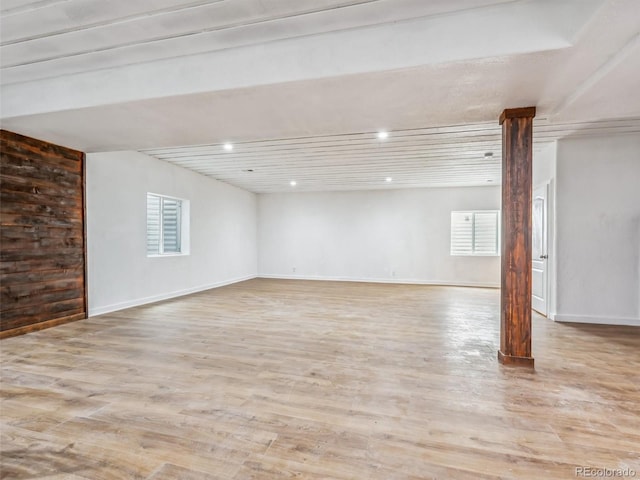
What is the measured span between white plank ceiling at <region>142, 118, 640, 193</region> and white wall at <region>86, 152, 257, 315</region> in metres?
0.42

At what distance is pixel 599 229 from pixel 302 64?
476cm

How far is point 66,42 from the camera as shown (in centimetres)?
239

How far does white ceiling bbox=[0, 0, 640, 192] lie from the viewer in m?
1.96

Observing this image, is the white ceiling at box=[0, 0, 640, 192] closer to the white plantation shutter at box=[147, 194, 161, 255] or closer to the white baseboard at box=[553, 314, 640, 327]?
the white plantation shutter at box=[147, 194, 161, 255]

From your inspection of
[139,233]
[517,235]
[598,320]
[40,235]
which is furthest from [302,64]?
[598,320]

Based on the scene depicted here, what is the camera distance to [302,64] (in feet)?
7.50

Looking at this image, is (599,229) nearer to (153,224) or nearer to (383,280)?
(383,280)

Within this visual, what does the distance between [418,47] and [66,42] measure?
8.73ft

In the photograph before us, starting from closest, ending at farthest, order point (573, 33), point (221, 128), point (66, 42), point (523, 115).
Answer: point (573, 33)
point (66, 42)
point (523, 115)
point (221, 128)

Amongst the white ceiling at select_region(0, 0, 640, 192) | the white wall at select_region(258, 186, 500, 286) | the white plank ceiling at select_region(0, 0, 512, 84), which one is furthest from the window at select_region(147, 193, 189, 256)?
the white plank ceiling at select_region(0, 0, 512, 84)

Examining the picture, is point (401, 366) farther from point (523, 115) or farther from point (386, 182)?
point (386, 182)

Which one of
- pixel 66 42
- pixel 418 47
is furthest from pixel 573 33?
pixel 66 42

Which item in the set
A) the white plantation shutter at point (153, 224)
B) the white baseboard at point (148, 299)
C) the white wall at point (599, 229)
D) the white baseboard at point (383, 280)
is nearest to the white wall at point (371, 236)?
the white baseboard at point (383, 280)

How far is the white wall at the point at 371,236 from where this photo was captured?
8016 mm
